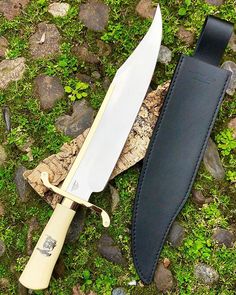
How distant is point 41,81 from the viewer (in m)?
3.60

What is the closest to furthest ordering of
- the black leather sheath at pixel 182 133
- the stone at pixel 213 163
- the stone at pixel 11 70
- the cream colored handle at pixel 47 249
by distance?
the cream colored handle at pixel 47 249 < the black leather sheath at pixel 182 133 < the stone at pixel 213 163 < the stone at pixel 11 70

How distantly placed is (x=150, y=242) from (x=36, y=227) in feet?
2.05

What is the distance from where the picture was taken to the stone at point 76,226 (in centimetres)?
344

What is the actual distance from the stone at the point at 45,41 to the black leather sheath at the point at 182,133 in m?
0.73

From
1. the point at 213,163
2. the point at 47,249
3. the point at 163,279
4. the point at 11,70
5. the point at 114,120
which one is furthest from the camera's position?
the point at 11,70

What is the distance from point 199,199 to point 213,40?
860mm

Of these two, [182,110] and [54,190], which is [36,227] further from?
[182,110]

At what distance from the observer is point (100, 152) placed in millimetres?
3258

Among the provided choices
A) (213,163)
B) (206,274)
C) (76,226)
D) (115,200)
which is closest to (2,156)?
(76,226)

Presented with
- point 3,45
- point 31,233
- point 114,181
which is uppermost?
point 3,45

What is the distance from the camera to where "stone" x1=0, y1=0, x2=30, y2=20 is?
3.68m

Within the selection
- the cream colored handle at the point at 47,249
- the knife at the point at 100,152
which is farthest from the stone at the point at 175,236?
the cream colored handle at the point at 47,249

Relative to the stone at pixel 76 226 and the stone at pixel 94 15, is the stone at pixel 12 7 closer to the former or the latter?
the stone at pixel 94 15

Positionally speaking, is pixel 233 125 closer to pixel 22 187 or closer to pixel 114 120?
pixel 114 120
